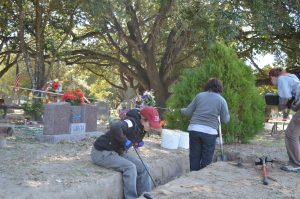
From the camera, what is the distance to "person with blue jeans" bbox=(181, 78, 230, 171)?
6742 millimetres

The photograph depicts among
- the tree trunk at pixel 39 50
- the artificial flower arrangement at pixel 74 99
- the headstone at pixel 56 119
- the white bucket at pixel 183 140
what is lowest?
the white bucket at pixel 183 140

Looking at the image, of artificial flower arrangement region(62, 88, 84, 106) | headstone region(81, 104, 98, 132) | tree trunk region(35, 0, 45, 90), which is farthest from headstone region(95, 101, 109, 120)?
artificial flower arrangement region(62, 88, 84, 106)

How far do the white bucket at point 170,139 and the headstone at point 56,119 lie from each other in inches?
83.7

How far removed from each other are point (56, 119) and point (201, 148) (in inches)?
138

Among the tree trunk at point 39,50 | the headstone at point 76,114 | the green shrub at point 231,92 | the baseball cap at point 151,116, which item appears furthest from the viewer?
the tree trunk at point 39,50

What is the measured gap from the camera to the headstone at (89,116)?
9992 mm

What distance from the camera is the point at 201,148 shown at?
695cm

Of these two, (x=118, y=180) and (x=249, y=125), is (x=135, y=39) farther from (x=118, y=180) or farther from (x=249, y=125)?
(x=118, y=180)

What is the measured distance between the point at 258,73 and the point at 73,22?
1088cm

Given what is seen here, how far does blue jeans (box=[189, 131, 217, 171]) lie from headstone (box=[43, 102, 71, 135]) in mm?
3334

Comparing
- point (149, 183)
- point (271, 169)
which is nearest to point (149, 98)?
point (271, 169)

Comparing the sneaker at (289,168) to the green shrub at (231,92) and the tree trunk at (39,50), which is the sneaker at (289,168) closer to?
the green shrub at (231,92)

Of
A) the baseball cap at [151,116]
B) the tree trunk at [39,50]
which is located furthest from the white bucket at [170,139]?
the tree trunk at [39,50]

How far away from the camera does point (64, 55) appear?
21.5 m
